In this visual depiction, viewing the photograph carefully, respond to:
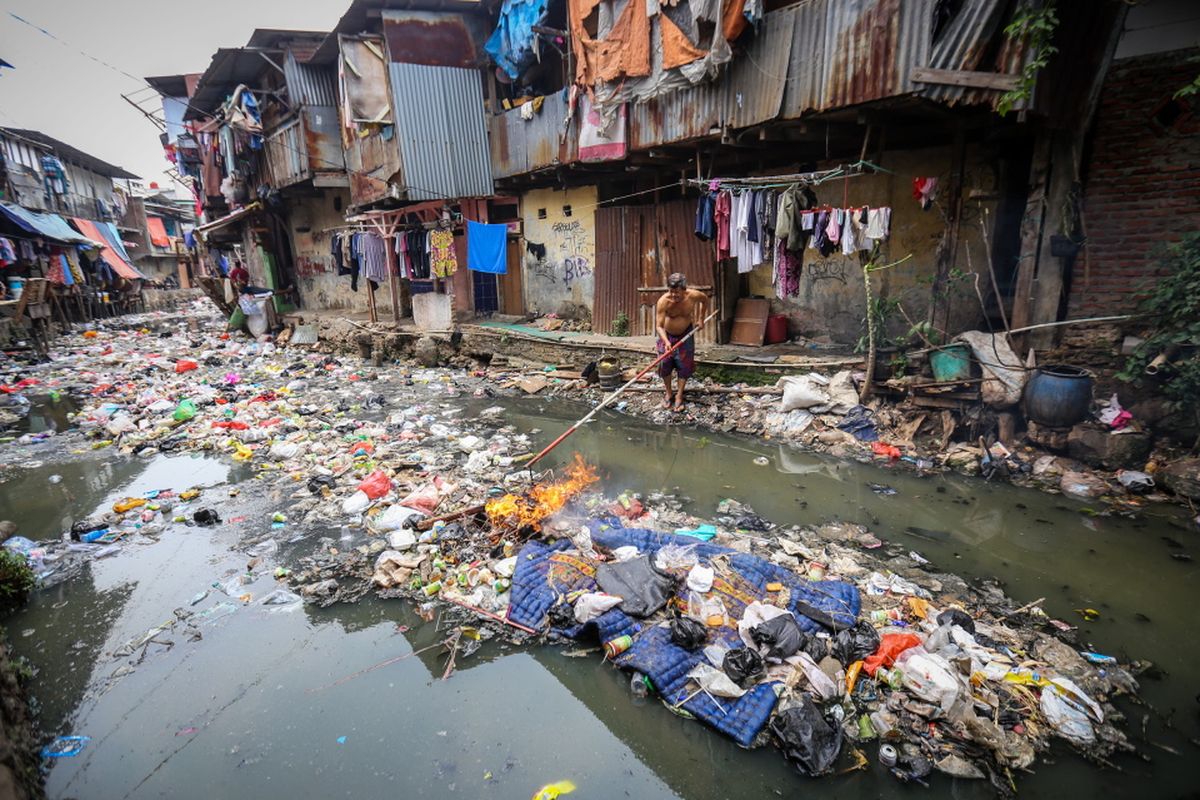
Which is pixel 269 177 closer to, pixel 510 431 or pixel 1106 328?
pixel 510 431

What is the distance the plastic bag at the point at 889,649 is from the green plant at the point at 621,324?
347 inches

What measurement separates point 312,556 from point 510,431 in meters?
3.45

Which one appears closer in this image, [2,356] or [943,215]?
[943,215]

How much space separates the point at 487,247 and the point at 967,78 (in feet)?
31.8

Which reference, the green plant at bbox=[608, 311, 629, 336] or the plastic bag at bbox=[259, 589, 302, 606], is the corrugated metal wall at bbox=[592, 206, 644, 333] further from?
the plastic bag at bbox=[259, 589, 302, 606]

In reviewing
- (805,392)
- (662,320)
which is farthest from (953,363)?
(662,320)

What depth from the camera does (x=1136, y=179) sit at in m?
5.76

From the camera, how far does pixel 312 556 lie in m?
4.74

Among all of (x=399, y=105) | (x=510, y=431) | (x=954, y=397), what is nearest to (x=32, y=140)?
(x=399, y=105)

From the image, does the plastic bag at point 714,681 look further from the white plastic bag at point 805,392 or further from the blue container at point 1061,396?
the blue container at point 1061,396

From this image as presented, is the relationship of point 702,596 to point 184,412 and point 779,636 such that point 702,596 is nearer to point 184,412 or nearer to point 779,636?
point 779,636

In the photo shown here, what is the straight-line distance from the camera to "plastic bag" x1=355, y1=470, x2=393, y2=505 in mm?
5652

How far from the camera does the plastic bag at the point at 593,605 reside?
3.64 meters

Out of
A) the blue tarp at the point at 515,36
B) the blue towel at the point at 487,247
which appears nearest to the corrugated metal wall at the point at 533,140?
the blue tarp at the point at 515,36
